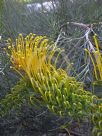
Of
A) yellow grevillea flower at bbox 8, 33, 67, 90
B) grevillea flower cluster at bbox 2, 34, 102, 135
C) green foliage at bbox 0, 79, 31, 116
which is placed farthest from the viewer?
green foliage at bbox 0, 79, 31, 116

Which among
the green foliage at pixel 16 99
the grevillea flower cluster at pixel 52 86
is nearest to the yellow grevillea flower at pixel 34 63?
the grevillea flower cluster at pixel 52 86

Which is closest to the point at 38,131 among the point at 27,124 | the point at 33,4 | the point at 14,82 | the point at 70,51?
the point at 27,124

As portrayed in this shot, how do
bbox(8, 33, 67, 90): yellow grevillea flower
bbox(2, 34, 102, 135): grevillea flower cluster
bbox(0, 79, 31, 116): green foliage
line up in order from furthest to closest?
bbox(0, 79, 31, 116): green foliage → bbox(8, 33, 67, 90): yellow grevillea flower → bbox(2, 34, 102, 135): grevillea flower cluster

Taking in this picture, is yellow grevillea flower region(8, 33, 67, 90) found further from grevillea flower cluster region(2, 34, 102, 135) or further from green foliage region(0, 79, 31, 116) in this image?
green foliage region(0, 79, 31, 116)

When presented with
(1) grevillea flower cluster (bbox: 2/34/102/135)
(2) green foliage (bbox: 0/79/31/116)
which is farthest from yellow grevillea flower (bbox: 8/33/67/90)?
(2) green foliage (bbox: 0/79/31/116)

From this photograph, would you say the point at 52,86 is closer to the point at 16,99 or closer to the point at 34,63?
the point at 34,63

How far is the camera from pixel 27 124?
324cm

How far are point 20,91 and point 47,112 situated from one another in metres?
0.34

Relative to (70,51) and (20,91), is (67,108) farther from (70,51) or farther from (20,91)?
(70,51)

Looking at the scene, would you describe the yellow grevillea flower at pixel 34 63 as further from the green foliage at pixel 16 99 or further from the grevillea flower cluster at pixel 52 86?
the green foliage at pixel 16 99

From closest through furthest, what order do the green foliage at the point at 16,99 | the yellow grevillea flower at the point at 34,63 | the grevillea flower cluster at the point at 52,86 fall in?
the grevillea flower cluster at the point at 52,86, the yellow grevillea flower at the point at 34,63, the green foliage at the point at 16,99

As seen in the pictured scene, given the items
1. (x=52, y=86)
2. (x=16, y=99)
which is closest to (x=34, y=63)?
(x=52, y=86)

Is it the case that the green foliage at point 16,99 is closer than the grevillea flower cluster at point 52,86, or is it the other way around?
the grevillea flower cluster at point 52,86

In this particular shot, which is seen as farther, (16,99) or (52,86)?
(16,99)
